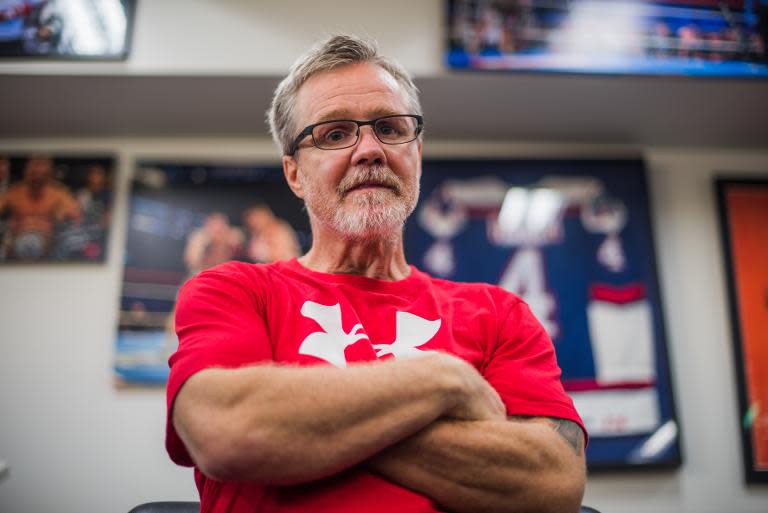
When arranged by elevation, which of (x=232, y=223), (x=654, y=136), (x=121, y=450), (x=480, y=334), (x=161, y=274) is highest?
(x=654, y=136)

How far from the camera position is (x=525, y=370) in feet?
2.72

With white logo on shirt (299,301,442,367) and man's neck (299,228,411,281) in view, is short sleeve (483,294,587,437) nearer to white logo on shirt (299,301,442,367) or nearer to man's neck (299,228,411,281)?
white logo on shirt (299,301,442,367)

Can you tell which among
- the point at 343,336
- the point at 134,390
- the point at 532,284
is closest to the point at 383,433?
the point at 343,336

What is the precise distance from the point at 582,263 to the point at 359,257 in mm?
1222

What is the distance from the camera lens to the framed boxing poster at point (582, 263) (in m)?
1.71

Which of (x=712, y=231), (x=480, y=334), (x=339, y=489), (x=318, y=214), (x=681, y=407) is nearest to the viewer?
(x=339, y=489)

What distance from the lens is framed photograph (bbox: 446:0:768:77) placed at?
1.67m

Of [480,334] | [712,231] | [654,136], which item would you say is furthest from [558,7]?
[480,334]

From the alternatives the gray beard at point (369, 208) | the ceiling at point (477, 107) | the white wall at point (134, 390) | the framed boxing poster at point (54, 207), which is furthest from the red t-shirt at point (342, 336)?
the framed boxing poster at point (54, 207)

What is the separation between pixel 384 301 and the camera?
938mm

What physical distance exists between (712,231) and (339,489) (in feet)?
6.76

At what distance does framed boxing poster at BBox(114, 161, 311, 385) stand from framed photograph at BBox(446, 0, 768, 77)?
0.93 metres

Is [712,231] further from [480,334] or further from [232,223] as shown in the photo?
[232,223]

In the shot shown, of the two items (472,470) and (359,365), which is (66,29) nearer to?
(359,365)
